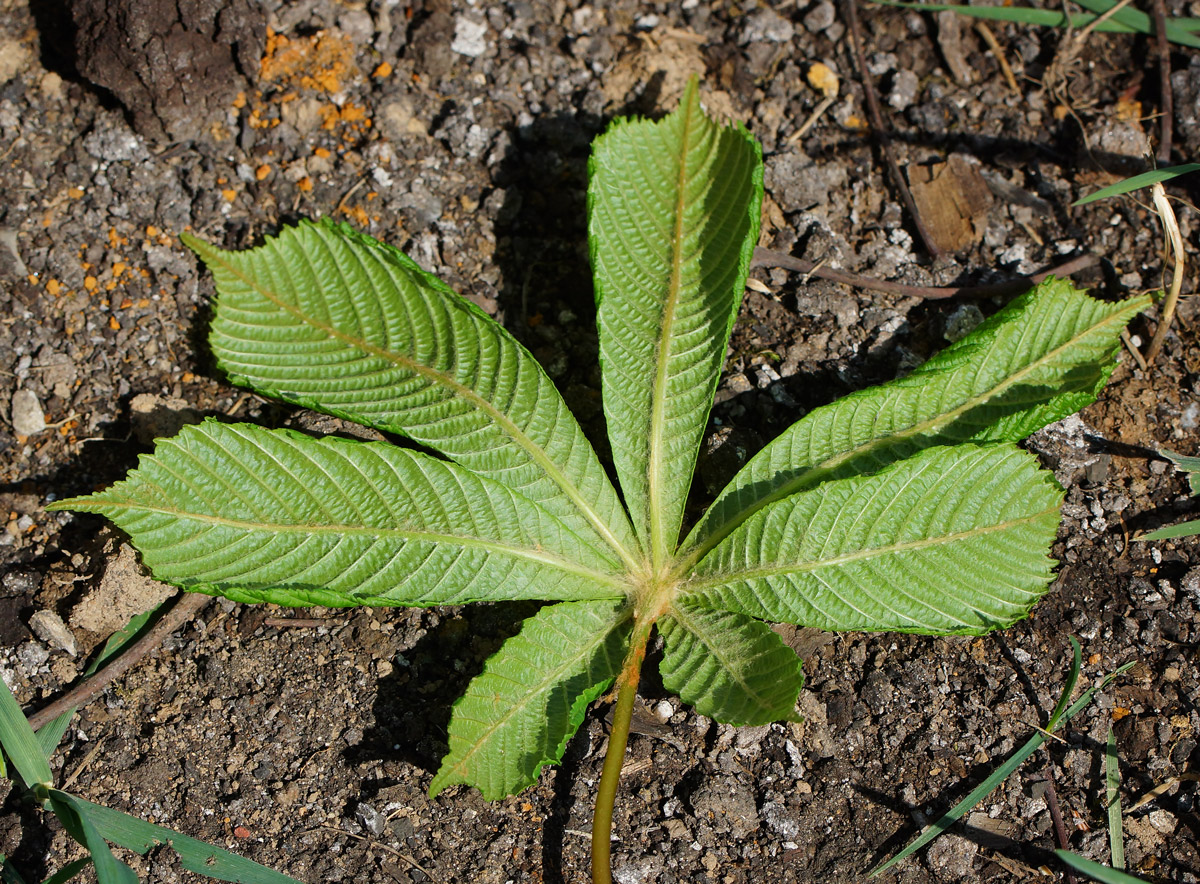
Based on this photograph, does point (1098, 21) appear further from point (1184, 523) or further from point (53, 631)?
point (53, 631)

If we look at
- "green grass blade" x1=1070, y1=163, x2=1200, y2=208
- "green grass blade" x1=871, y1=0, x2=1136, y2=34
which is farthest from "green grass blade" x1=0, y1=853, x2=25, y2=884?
"green grass blade" x1=871, y1=0, x2=1136, y2=34

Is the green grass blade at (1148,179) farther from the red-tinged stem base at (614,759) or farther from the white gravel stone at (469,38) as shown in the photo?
the white gravel stone at (469,38)

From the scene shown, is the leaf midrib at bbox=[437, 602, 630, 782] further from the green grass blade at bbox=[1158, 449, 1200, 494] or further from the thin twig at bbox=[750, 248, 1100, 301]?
the green grass blade at bbox=[1158, 449, 1200, 494]

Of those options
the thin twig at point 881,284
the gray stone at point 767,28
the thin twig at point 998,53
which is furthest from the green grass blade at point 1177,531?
the gray stone at point 767,28

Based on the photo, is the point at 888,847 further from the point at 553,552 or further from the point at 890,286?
the point at 890,286

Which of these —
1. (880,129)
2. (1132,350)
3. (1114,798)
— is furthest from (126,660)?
(1132,350)
